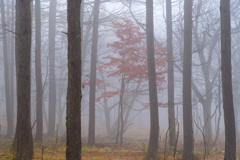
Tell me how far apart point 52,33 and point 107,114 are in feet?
29.8

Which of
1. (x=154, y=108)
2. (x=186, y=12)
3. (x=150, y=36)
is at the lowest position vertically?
(x=154, y=108)

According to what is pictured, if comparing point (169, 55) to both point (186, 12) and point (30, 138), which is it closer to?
point (186, 12)

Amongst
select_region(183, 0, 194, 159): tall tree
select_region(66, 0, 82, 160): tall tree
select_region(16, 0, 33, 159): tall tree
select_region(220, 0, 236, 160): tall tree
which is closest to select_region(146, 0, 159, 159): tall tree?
select_region(183, 0, 194, 159): tall tree

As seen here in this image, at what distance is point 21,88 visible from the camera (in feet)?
19.0

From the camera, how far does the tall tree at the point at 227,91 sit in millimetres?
6250

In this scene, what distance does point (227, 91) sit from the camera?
6344mm

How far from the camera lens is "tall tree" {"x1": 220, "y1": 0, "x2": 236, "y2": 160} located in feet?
20.5

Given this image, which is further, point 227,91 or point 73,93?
point 227,91

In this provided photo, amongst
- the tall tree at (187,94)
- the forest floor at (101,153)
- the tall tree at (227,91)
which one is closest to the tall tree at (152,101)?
the forest floor at (101,153)

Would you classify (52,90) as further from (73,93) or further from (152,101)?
(73,93)

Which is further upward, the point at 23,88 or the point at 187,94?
the point at 23,88

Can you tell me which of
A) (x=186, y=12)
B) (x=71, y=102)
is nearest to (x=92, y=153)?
(x=71, y=102)

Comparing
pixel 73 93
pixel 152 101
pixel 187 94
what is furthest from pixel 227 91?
pixel 73 93

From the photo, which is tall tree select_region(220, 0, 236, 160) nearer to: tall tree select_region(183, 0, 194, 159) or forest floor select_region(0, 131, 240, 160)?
forest floor select_region(0, 131, 240, 160)
